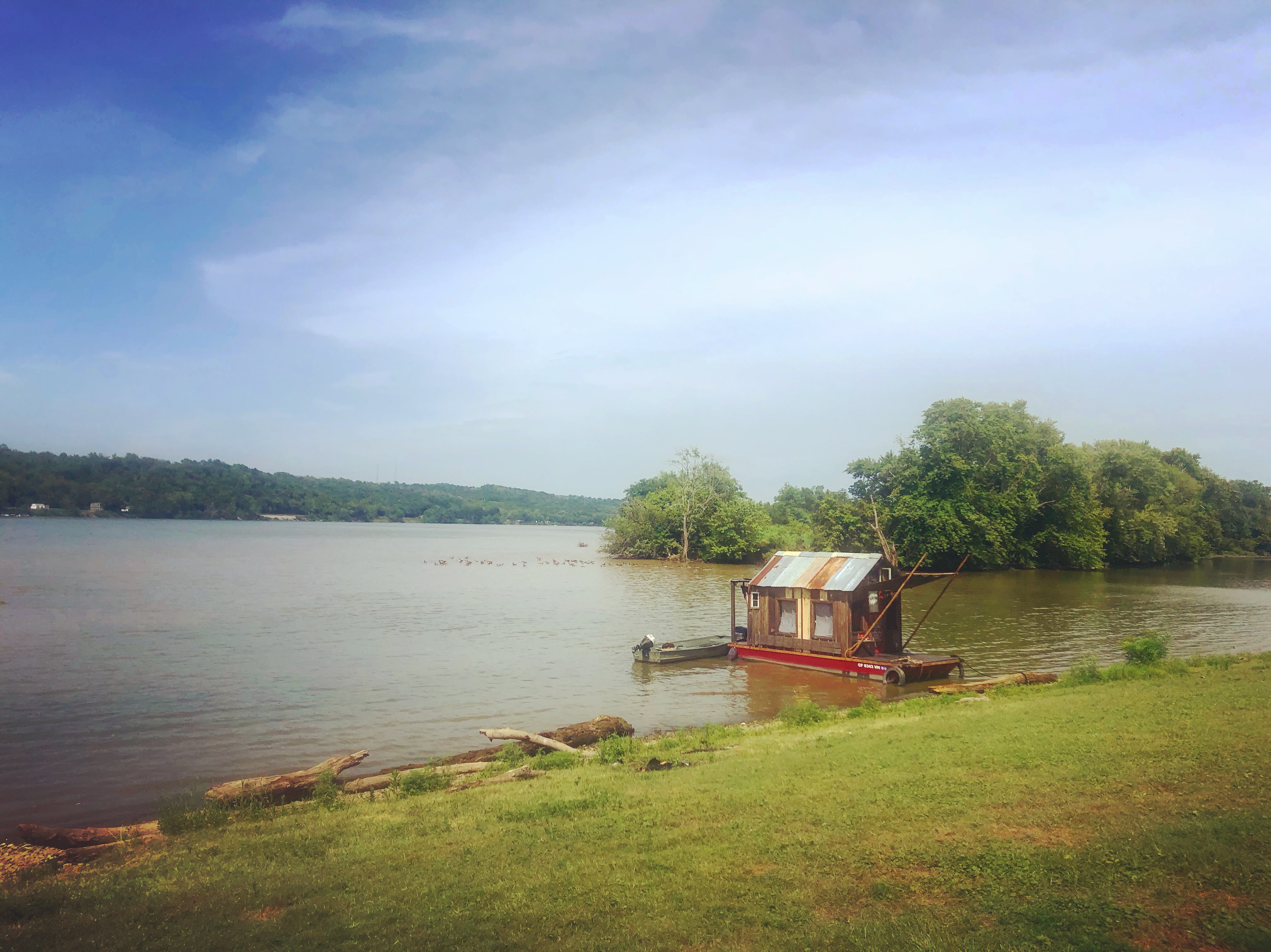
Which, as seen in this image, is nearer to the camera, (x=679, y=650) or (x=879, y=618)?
(x=879, y=618)

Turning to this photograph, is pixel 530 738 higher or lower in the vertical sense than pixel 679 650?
higher

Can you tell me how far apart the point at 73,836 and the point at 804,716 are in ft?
46.5

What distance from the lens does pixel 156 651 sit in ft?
99.2

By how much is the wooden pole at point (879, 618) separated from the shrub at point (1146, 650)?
679 centimetres

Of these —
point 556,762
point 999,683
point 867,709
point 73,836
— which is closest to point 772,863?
point 556,762

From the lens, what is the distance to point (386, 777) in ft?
48.5

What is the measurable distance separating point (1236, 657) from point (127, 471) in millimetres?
215257

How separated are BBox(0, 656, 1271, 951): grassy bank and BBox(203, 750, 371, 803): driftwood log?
108 cm

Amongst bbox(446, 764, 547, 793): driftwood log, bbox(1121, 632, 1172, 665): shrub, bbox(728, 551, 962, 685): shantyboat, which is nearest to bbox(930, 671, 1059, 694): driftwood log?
bbox(1121, 632, 1172, 665): shrub

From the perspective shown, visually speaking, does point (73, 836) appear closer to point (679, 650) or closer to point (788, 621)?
point (679, 650)

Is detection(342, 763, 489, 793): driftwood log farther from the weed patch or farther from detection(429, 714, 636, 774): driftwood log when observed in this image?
the weed patch

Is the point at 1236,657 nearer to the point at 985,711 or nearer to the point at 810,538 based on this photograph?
the point at 985,711

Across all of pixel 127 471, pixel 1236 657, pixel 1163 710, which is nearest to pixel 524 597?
pixel 1236 657

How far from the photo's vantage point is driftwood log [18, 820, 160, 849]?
11398mm
